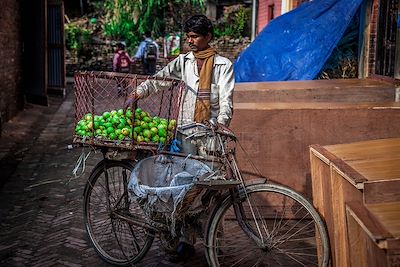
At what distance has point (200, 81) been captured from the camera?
4172 millimetres

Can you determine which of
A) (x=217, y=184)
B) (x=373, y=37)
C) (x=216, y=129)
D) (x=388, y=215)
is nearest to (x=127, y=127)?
(x=216, y=129)

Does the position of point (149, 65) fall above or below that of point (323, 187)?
above

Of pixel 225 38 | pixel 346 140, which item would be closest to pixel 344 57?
pixel 346 140

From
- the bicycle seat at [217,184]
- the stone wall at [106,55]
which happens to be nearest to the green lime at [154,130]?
the bicycle seat at [217,184]

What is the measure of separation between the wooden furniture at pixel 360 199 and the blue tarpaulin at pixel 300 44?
19.2 feet

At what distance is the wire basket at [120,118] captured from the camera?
3.87 metres

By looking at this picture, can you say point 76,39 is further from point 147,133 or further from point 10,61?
point 147,133

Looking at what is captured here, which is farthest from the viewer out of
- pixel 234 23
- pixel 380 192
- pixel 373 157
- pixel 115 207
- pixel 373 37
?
pixel 234 23

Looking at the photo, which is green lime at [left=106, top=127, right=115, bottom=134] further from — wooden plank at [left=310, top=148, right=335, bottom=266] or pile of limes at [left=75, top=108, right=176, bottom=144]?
wooden plank at [left=310, top=148, right=335, bottom=266]

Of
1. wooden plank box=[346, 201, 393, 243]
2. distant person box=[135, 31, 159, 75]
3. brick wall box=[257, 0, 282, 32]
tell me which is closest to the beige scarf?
wooden plank box=[346, 201, 393, 243]

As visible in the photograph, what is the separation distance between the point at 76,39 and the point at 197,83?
20364mm

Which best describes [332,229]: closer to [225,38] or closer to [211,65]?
[211,65]

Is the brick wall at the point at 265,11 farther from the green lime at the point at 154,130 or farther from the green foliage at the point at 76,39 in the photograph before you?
the green lime at the point at 154,130

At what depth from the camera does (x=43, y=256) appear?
15.3 feet
